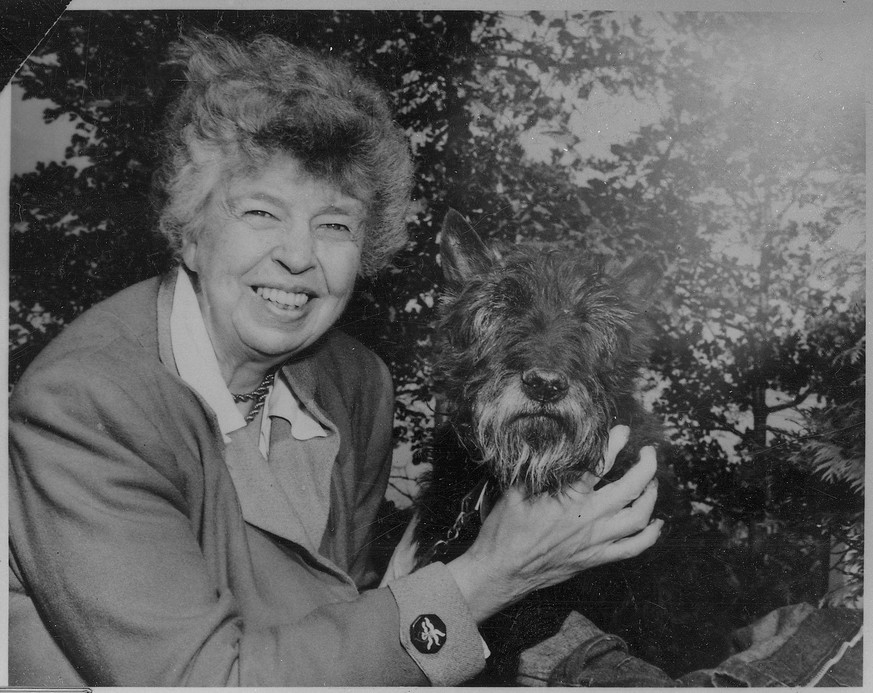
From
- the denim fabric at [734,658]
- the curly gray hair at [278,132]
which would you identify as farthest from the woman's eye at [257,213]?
the denim fabric at [734,658]

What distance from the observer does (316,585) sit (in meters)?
1.90

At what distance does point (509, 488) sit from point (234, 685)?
923 millimetres

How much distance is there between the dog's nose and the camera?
1.79 m

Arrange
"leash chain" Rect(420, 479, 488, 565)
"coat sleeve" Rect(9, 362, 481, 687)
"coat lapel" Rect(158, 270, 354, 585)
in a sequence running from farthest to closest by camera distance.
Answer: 1. "leash chain" Rect(420, 479, 488, 565)
2. "coat lapel" Rect(158, 270, 354, 585)
3. "coat sleeve" Rect(9, 362, 481, 687)

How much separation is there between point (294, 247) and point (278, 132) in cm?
31

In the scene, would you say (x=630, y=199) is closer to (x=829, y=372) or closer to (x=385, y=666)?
(x=829, y=372)

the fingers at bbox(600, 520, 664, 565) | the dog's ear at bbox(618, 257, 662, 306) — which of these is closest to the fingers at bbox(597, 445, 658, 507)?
the fingers at bbox(600, 520, 664, 565)

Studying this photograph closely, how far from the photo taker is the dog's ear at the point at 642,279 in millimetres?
1971

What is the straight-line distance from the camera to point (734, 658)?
2.05m

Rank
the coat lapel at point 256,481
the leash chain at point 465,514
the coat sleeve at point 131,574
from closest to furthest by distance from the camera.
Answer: the coat sleeve at point 131,574
the coat lapel at point 256,481
the leash chain at point 465,514

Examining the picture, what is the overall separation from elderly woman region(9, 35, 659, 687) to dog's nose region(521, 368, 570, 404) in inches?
12.2

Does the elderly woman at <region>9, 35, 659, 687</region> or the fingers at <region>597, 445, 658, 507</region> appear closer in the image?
the elderly woman at <region>9, 35, 659, 687</region>

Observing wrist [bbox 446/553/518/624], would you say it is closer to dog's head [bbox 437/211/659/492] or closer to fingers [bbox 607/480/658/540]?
dog's head [bbox 437/211/659/492]

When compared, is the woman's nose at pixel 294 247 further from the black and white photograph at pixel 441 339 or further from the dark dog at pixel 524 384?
the dark dog at pixel 524 384
